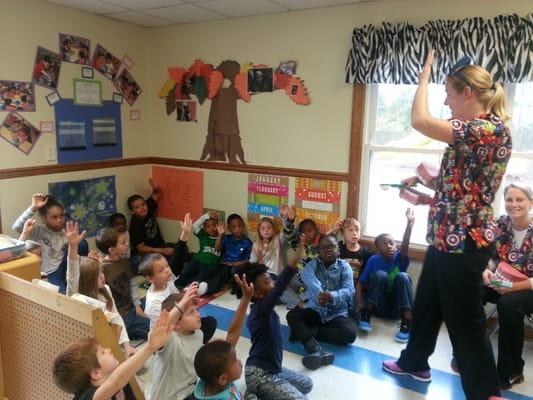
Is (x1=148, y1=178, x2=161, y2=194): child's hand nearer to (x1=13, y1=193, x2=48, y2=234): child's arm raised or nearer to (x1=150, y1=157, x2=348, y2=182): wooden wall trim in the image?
(x1=150, y1=157, x2=348, y2=182): wooden wall trim

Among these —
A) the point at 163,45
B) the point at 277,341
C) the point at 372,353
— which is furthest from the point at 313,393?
the point at 163,45

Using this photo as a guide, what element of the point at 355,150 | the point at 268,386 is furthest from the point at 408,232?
the point at 268,386

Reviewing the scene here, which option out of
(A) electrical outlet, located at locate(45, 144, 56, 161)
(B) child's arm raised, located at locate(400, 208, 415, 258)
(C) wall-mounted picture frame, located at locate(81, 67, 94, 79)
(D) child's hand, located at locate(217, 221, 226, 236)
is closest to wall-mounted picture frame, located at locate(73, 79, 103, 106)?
(C) wall-mounted picture frame, located at locate(81, 67, 94, 79)

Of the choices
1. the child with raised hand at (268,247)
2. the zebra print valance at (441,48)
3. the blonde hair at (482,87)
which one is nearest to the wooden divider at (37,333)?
the blonde hair at (482,87)

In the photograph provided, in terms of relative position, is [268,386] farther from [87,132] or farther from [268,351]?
[87,132]

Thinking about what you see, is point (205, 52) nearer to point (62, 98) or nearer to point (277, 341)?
point (62, 98)

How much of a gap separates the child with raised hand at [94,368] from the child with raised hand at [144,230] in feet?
8.75

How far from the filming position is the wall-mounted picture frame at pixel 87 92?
3551mm

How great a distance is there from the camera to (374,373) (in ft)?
7.79

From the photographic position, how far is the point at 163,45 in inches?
161

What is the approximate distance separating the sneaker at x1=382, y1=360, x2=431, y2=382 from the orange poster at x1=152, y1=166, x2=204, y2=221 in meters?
2.29

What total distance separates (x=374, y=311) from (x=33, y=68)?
119 inches

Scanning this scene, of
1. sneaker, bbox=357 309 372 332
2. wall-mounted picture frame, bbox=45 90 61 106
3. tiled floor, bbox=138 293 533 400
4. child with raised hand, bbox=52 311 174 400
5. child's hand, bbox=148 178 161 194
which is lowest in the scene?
tiled floor, bbox=138 293 533 400

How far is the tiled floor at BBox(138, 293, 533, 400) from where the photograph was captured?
2.20m
